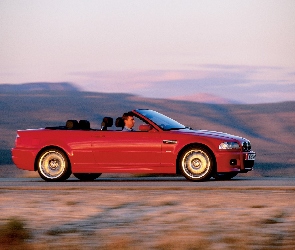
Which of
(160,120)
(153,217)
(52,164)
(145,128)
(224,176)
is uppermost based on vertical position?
(160,120)

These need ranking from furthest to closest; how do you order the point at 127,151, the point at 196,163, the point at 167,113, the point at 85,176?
the point at 167,113 → the point at 85,176 → the point at 127,151 → the point at 196,163

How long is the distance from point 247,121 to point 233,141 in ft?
209

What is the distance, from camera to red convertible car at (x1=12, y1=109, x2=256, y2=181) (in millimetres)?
19531

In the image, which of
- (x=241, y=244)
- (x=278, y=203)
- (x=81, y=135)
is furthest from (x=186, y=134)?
(x=241, y=244)

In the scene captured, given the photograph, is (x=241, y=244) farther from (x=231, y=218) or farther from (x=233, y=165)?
(x=233, y=165)

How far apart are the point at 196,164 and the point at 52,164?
3.09m

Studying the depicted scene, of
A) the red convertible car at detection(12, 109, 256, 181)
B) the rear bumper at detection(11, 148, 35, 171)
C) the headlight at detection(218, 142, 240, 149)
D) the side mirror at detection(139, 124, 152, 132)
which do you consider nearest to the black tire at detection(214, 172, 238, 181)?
the red convertible car at detection(12, 109, 256, 181)

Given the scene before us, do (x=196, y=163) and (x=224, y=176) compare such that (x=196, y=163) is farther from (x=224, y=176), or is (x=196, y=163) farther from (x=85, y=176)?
(x=85, y=176)

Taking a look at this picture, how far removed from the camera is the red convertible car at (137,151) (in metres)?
19.5

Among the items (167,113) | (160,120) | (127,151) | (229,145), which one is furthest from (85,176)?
(167,113)

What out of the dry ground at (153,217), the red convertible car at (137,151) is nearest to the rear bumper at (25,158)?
the red convertible car at (137,151)

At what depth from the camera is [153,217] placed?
12156mm

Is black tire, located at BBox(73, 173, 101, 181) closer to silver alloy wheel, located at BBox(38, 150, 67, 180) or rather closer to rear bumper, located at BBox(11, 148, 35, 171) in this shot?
silver alloy wheel, located at BBox(38, 150, 67, 180)

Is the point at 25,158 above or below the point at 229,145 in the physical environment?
below
